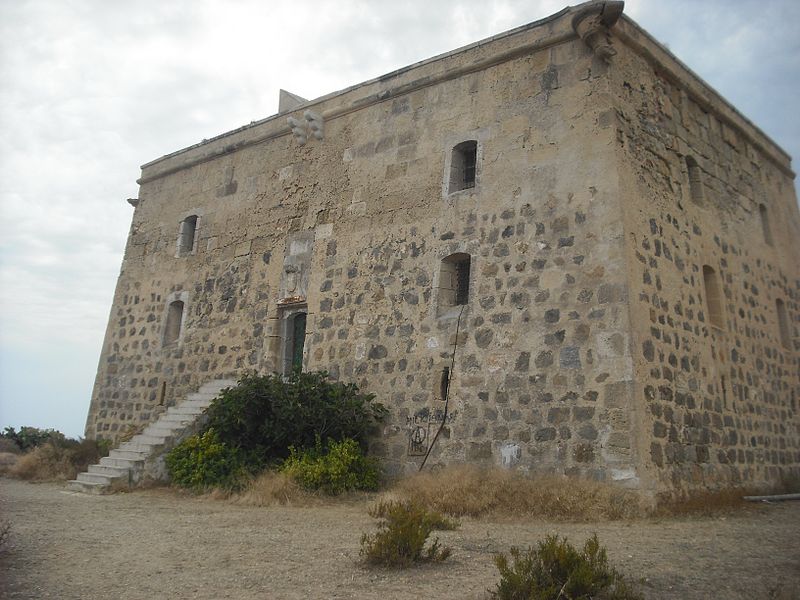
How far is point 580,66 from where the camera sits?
964 cm

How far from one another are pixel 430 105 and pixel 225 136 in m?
5.69

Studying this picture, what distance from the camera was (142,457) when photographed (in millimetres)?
10516

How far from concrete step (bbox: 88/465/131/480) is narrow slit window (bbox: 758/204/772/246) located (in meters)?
12.4

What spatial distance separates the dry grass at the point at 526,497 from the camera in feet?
24.3

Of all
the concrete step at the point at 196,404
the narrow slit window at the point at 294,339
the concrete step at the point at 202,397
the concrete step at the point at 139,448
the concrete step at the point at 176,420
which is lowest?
the concrete step at the point at 139,448

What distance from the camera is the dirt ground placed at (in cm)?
429

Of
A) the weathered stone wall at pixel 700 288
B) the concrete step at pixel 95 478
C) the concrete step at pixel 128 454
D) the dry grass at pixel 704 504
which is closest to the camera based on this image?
the dry grass at pixel 704 504

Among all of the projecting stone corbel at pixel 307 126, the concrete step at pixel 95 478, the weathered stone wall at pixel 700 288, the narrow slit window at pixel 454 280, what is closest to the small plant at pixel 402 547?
the weathered stone wall at pixel 700 288

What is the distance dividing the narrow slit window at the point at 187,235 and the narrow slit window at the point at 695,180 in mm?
10474

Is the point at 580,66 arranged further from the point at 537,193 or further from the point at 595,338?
the point at 595,338

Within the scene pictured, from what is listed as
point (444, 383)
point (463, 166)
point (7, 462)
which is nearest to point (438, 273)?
point (444, 383)

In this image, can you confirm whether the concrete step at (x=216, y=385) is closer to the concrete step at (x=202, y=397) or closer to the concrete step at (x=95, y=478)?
the concrete step at (x=202, y=397)

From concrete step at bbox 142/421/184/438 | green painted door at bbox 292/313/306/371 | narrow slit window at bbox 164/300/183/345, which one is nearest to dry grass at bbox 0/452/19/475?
concrete step at bbox 142/421/184/438

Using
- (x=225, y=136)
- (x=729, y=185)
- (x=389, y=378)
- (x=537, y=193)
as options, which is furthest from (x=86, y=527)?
(x=729, y=185)
